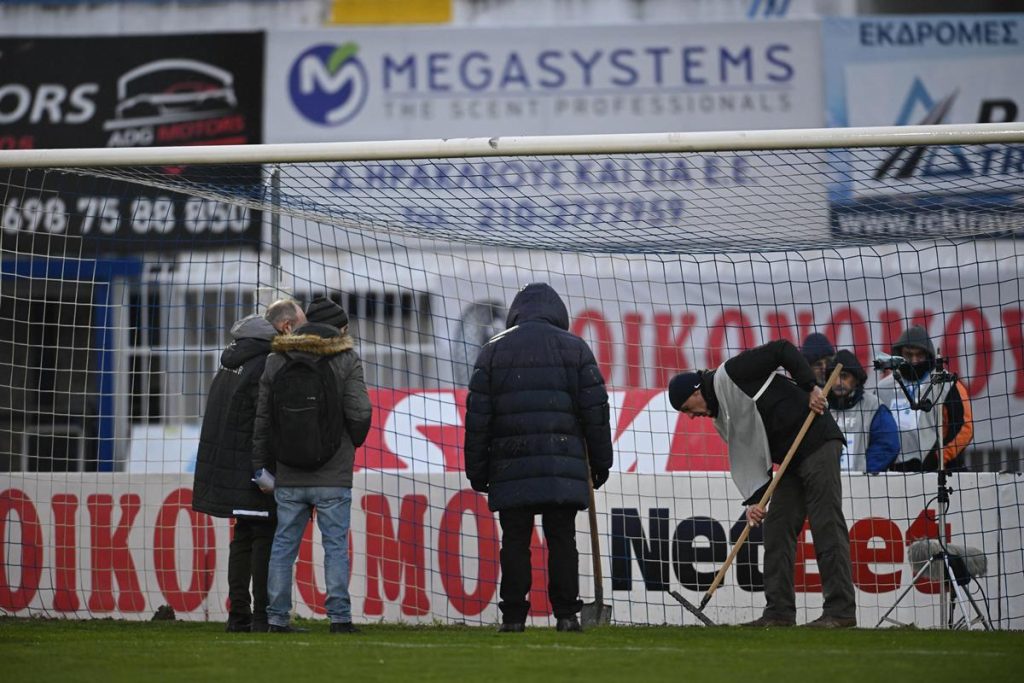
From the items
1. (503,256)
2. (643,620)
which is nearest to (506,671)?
(643,620)

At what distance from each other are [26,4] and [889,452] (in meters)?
12.1

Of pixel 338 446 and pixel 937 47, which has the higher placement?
pixel 937 47

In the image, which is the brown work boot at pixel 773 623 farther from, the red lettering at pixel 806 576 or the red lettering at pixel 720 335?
the red lettering at pixel 720 335

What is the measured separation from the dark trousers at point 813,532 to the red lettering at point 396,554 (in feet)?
7.05

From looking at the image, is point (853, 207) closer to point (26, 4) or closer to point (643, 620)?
point (643, 620)

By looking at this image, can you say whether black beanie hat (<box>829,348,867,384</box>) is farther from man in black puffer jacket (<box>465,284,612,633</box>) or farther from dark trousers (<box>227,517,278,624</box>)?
dark trousers (<box>227,517,278,624</box>)

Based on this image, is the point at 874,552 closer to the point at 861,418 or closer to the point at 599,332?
the point at 861,418

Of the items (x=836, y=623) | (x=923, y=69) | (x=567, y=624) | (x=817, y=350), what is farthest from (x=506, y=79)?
(x=567, y=624)

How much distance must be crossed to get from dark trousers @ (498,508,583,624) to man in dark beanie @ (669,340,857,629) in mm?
987

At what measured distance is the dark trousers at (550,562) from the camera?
6.29 metres

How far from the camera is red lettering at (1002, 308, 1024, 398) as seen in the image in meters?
11.7

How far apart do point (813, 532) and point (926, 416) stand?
62.6 inches

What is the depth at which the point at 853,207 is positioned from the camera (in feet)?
24.3

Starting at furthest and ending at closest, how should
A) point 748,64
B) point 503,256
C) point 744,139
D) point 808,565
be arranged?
point 748,64 → point 503,256 → point 808,565 → point 744,139
